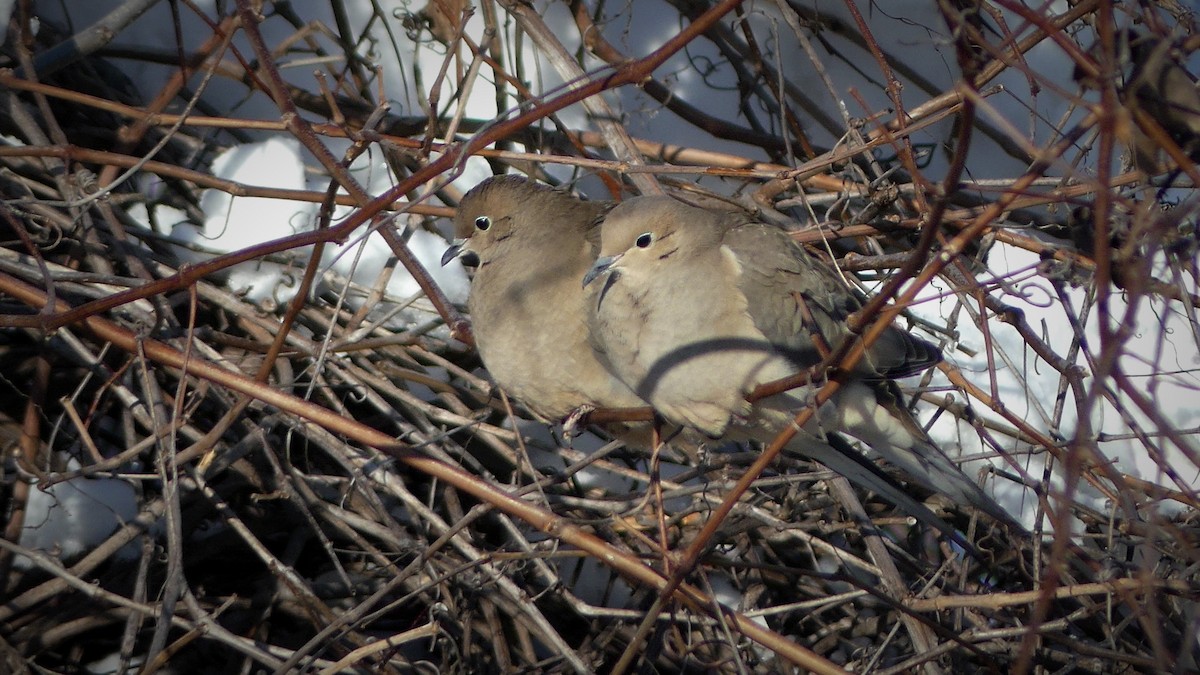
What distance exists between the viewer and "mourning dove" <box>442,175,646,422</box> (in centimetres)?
249

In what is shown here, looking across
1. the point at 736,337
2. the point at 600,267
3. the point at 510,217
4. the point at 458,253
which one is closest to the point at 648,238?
the point at 600,267

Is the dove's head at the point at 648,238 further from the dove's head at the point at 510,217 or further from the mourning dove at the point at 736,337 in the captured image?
the dove's head at the point at 510,217

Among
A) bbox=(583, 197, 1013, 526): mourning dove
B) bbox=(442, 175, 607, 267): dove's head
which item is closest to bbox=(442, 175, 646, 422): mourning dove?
bbox=(442, 175, 607, 267): dove's head

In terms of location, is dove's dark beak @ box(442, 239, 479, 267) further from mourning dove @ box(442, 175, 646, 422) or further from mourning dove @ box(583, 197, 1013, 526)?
mourning dove @ box(583, 197, 1013, 526)

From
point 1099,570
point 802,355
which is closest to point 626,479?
point 802,355

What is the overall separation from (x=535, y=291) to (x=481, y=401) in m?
0.71

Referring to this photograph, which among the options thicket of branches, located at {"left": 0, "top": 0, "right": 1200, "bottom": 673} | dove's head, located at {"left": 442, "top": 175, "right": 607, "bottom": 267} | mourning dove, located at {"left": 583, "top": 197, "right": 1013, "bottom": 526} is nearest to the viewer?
mourning dove, located at {"left": 583, "top": 197, "right": 1013, "bottom": 526}

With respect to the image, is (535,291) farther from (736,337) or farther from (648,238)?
(736,337)

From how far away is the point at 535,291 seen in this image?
2572 millimetres

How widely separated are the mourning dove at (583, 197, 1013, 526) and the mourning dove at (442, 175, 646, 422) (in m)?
0.14

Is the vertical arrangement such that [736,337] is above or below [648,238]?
below

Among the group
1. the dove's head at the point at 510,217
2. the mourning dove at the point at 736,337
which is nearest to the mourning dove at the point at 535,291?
the dove's head at the point at 510,217

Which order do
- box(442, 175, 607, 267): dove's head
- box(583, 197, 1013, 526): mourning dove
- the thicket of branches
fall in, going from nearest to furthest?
1. box(583, 197, 1013, 526): mourning dove
2. the thicket of branches
3. box(442, 175, 607, 267): dove's head

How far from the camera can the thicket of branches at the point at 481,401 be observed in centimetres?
241
